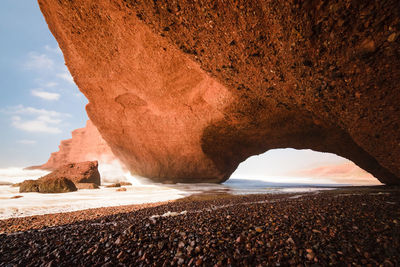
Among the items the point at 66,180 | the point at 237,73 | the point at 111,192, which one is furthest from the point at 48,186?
the point at 237,73

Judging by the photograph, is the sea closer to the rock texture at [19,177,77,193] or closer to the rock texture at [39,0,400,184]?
the rock texture at [19,177,77,193]

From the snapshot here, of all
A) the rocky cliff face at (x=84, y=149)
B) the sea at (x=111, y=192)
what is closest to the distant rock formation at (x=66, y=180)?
the sea at (x=111, y=192)

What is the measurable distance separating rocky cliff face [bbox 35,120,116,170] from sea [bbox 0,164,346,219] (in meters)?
3.27

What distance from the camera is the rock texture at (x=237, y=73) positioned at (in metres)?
2.52

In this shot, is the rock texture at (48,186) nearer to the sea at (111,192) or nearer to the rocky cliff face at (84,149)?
the sea at (111,192)

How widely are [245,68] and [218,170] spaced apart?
8.44m

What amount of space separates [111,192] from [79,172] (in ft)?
11.5

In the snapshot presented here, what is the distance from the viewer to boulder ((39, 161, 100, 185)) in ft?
28.0

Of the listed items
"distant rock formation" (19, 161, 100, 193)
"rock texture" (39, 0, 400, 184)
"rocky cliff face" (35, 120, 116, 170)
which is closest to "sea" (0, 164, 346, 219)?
"distant rock formation" (19, 161, 100, 193)

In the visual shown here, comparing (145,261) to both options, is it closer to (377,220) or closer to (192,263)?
(192,263)

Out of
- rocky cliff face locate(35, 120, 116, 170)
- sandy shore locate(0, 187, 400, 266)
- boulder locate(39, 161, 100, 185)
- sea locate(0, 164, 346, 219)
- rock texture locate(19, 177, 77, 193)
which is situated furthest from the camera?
rocky cliff face locate(35, 120, 116, 170)

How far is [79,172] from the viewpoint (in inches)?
350

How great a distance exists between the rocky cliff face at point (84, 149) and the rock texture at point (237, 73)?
984 cm

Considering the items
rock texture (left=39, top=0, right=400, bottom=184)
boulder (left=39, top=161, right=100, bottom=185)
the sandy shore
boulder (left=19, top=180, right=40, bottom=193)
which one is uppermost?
rock texture (left=39, top=0, right=400, bottom=184)
